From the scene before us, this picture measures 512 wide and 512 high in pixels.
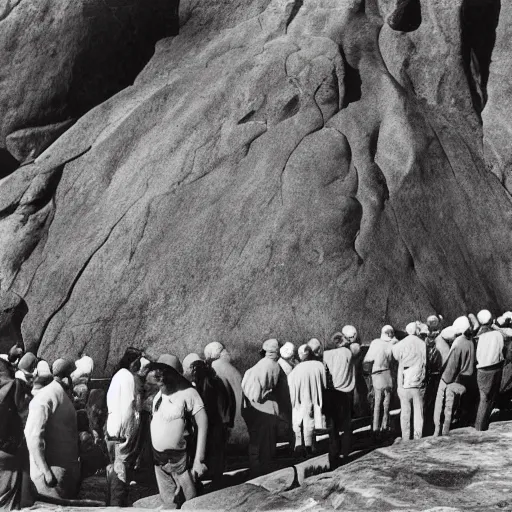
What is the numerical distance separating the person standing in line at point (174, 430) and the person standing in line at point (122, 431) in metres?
0.45

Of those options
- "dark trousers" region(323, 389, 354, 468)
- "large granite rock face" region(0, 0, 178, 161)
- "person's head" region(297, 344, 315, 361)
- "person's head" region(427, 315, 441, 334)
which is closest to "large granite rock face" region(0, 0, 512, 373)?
"large granite rock face" region(0, 0, 178, 161)

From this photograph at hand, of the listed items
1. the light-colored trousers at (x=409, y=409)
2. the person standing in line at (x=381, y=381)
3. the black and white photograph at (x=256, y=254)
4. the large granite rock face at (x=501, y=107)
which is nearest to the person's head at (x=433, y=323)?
the black and white photograph at (x=256, y=254)

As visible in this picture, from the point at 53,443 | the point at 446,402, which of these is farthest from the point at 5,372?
the point at 446,402

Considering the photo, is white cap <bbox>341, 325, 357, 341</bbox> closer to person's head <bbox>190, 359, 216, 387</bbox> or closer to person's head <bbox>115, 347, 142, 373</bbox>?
person's head <bbox>190, 359, 216, 387</bbox>

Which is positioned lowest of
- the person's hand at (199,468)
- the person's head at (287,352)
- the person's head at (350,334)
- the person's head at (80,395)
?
the person's hand at (199,468)

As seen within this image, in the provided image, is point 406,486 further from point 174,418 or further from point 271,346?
point 174,418

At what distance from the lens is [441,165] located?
1992cm

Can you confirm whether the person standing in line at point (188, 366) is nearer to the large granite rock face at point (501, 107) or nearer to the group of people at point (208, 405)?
the group of people at point (208, 405)

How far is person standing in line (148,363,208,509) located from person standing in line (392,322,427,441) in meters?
4.00

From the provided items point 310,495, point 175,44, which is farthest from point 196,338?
point 175,44

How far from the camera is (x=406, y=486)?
33.6ft

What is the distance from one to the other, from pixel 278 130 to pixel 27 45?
6.16 meters

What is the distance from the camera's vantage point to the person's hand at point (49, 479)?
903 centimetres

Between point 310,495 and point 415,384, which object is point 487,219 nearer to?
point 415,384
